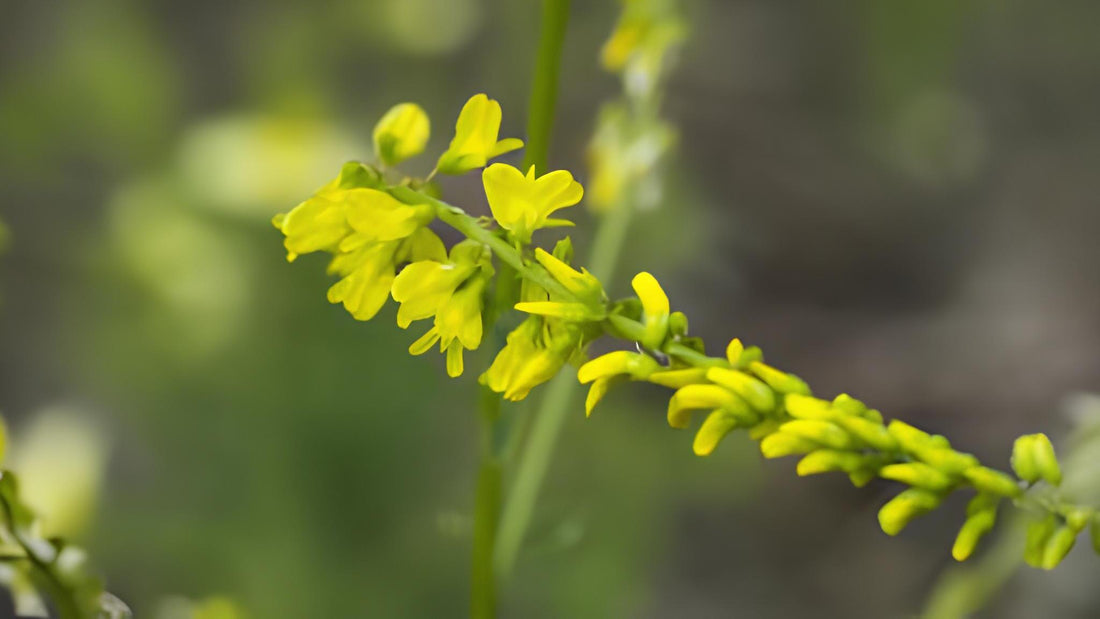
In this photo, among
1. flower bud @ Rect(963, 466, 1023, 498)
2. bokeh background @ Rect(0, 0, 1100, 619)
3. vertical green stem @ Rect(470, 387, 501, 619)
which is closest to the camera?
flower bud @ Rect(963, 466, 1023, 498)

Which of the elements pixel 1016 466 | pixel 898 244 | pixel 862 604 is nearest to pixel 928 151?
pixel 898 244

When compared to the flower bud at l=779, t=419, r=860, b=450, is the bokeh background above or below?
above

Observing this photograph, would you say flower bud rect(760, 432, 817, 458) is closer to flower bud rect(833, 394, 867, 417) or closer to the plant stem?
flower bud rect(833, 394, 867, 417)

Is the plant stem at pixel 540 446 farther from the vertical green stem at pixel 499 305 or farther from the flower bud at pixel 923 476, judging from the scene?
the flower bud at pixel 923 476

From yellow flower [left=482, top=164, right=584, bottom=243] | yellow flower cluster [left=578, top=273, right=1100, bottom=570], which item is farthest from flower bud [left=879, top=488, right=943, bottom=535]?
yellow flower [left=482, top=164, right=584, bottom=243]

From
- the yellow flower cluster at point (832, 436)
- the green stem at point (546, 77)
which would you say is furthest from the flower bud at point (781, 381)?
the green stem at point (546, 77)

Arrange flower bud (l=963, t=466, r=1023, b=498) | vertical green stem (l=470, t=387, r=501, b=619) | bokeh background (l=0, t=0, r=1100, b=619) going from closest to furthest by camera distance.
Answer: flower bud (l=963, t=466, r=1023, b=498) < vertical green stem (l=470, t=387, r=501, b=619) < bokeh background (l=0, t=0, r=1100, b=619)
